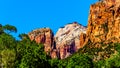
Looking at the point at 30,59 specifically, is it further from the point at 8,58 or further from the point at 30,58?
the point at 8,58

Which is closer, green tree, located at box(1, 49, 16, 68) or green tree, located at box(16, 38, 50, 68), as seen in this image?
green tree, located at box(16, 38, 50, 68)

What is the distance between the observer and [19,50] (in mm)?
136125

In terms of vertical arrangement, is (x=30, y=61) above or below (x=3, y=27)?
below

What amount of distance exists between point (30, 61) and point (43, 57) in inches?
259

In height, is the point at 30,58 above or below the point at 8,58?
below

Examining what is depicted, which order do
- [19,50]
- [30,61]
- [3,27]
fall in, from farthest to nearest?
[3,27]
[19,50]
[30,61]

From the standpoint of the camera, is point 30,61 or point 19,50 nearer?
point 30,61

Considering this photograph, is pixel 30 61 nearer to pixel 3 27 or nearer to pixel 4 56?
pixel 4 56

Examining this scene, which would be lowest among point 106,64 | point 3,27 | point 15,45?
point 106,64

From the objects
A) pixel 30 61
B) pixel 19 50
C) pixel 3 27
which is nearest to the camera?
pixel 30 61

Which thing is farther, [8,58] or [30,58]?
[8,58]

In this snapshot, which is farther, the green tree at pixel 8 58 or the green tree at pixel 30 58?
the green tree at pixel 8 58

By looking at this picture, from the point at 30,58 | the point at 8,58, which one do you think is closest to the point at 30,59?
the point at 30,58

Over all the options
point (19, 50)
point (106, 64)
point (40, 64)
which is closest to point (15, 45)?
point (19, 50)
